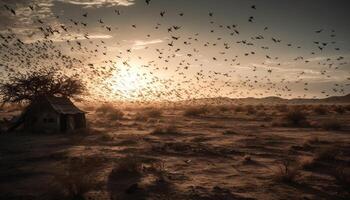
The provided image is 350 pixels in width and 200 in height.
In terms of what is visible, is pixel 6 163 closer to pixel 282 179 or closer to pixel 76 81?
pixel 282 179

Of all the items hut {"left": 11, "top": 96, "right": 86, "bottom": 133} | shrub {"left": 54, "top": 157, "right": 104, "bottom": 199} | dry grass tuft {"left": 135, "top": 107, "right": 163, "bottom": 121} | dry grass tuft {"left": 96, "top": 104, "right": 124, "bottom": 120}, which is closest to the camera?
shrub {"left": 54, "top": 157, "right": 104, "bottom": 199}

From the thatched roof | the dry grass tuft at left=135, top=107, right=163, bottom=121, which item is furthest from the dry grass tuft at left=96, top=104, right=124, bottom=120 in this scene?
the thatched roof

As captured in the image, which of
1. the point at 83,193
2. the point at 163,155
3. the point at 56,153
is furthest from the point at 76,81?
the point at 83,193

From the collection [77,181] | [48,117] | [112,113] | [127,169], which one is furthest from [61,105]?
[112,113]

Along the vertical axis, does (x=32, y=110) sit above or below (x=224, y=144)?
above

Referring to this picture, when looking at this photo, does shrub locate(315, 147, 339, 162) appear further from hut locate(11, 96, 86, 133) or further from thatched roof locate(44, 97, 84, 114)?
thatched roof locate(44, 97, 84, 114)

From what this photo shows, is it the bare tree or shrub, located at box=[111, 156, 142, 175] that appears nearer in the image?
shrub, located at box=[111, 156, 142, 175]

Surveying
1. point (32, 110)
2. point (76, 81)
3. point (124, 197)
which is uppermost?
point (76, 81)

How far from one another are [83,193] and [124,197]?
1.41 metres

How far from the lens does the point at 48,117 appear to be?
35.4m

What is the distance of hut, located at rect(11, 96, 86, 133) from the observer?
34969 mm

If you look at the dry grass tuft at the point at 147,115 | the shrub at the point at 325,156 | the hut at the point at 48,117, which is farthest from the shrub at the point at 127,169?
the dry grass tuft at the point at 147,115

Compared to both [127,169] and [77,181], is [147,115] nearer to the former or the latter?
[127,169]

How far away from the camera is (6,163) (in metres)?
18.7
